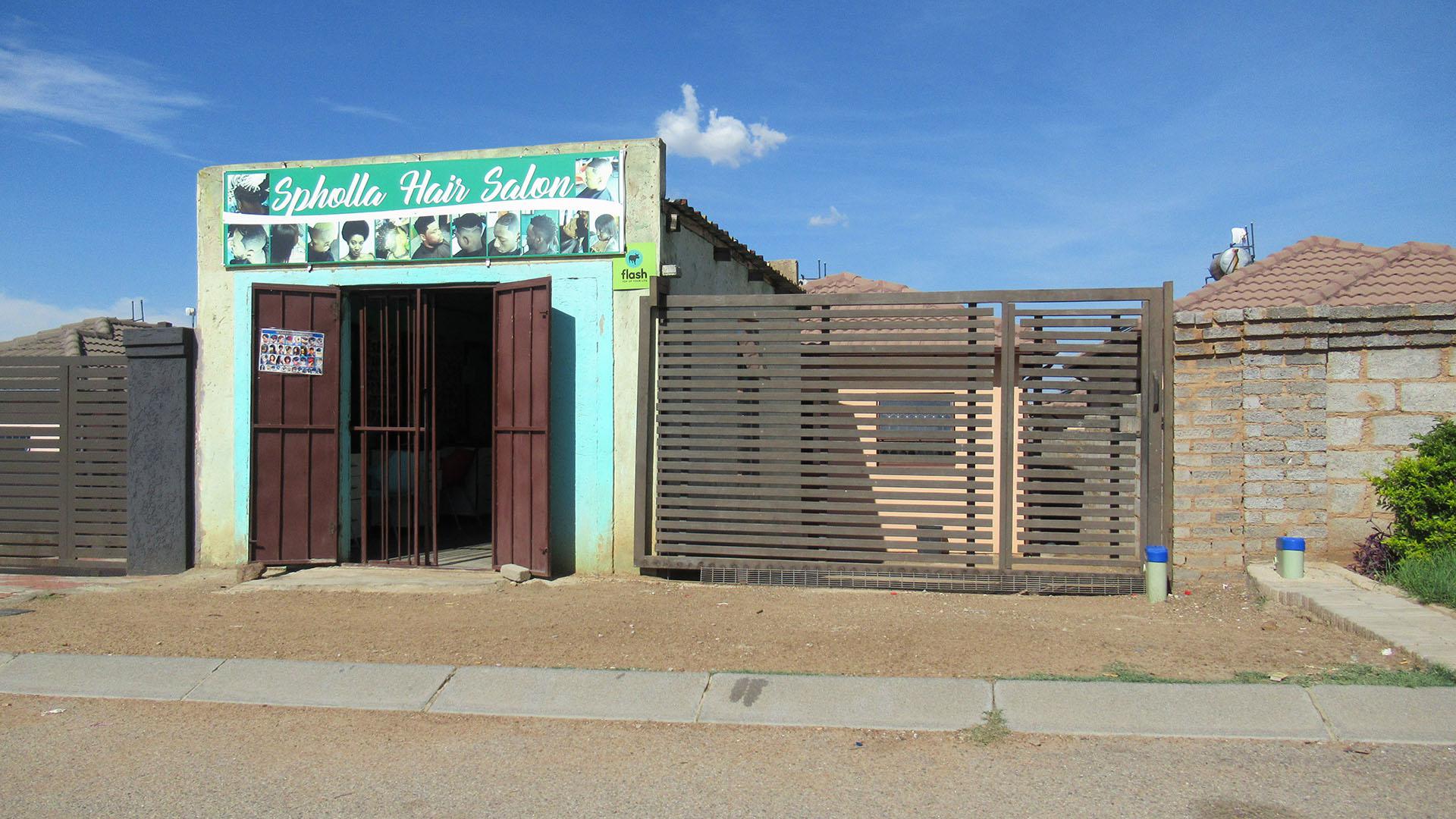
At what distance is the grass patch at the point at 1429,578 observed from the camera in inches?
260

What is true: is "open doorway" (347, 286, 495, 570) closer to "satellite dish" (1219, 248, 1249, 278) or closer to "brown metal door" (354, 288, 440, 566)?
"brown metal door" (354, 288, 440, 566)

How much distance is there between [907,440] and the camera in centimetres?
827

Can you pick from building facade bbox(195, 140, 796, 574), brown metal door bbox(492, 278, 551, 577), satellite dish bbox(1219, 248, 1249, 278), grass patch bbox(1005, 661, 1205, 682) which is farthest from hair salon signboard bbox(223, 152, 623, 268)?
satellite dish bbox(1219, 248, 1249, 278)

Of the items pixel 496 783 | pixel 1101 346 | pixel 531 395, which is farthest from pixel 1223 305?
Result: pixel 496 783

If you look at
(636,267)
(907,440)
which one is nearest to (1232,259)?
Answer: (907,440)

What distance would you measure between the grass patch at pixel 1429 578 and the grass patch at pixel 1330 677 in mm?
1559

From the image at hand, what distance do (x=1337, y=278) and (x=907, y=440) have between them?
9.50 m

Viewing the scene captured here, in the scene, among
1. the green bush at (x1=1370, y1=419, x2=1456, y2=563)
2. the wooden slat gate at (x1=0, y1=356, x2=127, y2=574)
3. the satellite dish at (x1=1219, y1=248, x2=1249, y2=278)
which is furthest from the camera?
the satellite dish at (x1=1219, y1=248, x2=1249, y2=278)

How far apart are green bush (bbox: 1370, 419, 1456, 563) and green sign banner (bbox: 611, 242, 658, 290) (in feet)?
19.9

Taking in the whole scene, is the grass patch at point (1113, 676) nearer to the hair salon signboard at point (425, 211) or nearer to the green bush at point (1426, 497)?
the green bush at point (1426, 497)

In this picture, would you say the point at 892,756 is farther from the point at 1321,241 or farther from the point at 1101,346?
the point at 1321,241

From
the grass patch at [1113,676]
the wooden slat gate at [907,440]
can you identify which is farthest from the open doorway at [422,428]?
the grass patch at [1113,676]

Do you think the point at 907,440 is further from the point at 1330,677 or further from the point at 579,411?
the point at 1330,677

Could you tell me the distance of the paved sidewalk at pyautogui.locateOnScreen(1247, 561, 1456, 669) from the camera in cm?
571
